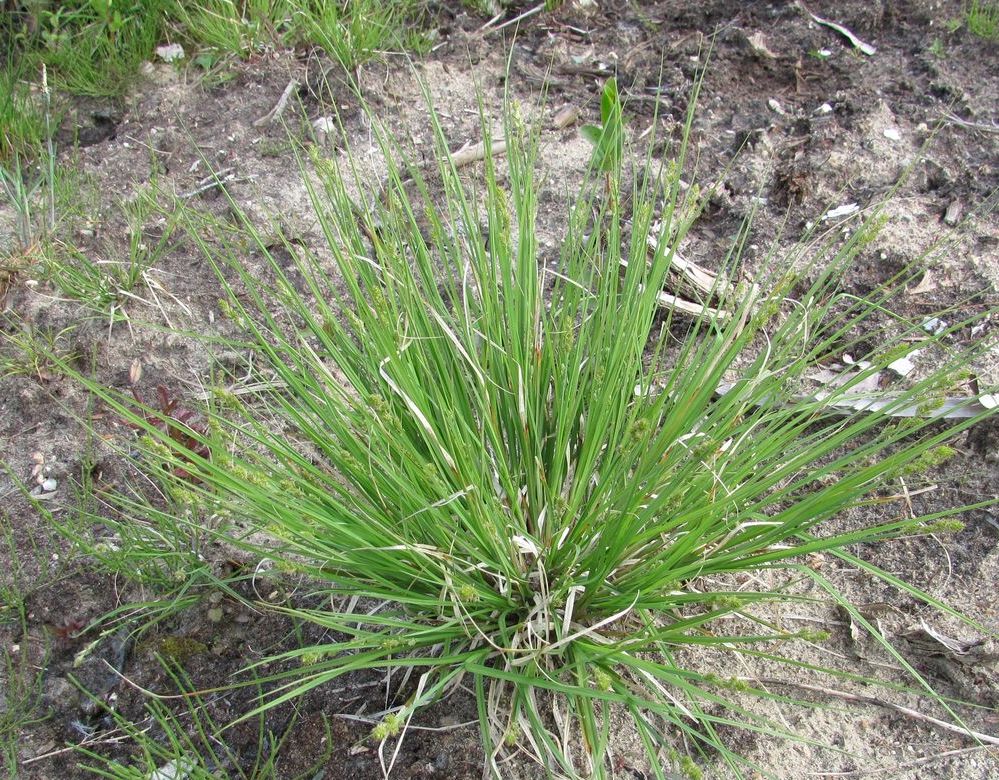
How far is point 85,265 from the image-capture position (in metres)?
2.23

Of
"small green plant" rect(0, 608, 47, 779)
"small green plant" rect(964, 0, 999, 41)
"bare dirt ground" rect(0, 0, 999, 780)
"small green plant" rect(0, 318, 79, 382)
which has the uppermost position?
"small green plant" rect(964, 0, 999, 41)

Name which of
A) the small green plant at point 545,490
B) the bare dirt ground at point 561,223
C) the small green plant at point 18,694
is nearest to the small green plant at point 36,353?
the bare dirt ground at point 561,223

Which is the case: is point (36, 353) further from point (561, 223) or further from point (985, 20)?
point (985, 20)

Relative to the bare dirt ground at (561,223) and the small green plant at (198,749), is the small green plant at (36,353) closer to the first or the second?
the bare dirt ground at (561,223)

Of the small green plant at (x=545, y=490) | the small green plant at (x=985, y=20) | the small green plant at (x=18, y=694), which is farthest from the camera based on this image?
the small green plant at (x=985, y=20)

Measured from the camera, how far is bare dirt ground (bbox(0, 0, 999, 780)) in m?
→ 1.49

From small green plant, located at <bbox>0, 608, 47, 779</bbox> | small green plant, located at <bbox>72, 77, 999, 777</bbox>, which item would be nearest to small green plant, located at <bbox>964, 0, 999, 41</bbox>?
small green plant, located at <bbox>72, 77, 999, 777</bbox>

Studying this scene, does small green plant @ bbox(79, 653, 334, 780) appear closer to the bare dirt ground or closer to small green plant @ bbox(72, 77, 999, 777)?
the bare dirt ground

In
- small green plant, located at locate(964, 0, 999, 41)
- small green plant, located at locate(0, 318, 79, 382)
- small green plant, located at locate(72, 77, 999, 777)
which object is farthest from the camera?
small green plant, located at locate(964, 0, 999, 41)

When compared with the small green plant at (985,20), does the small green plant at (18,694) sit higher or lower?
lower

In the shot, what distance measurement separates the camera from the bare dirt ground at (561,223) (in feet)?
4.89

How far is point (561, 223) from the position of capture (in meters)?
2.36

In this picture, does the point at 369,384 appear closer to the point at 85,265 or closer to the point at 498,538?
the point at 498,538

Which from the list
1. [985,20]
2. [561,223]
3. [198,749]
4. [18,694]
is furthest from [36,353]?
[985,20]
